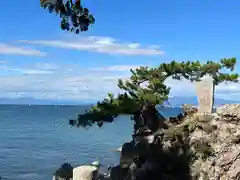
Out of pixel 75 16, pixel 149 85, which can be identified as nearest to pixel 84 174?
pixel 149 85

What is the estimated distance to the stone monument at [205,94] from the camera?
23422 mm

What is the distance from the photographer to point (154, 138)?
23922 millimetres

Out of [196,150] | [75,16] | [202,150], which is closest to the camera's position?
[75,16]

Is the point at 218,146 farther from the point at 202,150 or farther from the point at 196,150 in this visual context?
the point at 196,150

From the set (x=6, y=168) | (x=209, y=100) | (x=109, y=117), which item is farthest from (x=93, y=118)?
(x=6, y=168)

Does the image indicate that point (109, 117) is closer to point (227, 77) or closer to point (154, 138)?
point (154, 138)

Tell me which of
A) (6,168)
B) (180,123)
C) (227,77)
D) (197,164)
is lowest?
(6,168)

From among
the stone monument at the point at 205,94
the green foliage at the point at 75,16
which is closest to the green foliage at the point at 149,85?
Result: the stone monument at the point at 205,94

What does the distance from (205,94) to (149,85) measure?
3163mm

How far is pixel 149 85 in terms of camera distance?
24906mm

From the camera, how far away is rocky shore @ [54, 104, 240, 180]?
69.5 ft

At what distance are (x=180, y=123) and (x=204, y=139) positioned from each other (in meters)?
2.62

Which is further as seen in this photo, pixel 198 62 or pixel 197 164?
pixel 198 62

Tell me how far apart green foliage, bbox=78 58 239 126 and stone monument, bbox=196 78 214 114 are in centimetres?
126
